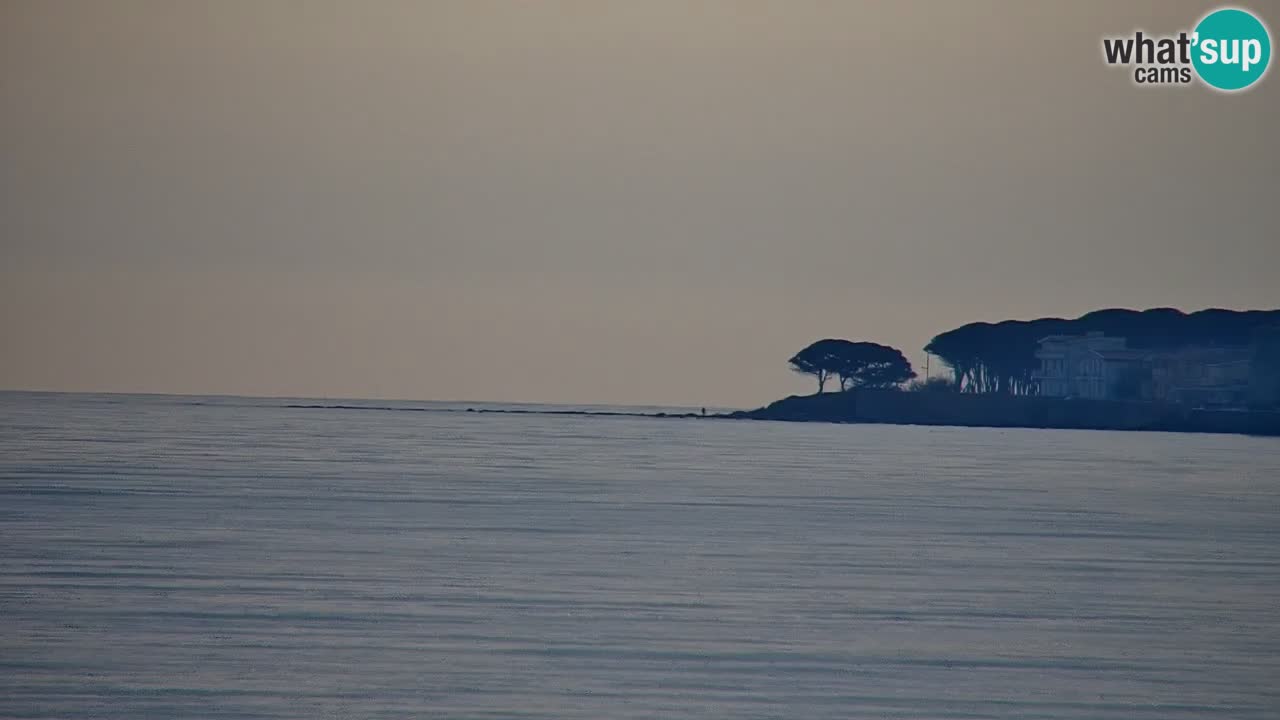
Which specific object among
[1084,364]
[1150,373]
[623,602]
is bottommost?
[623,602]

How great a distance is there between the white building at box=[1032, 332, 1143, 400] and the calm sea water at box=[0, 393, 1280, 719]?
345ft

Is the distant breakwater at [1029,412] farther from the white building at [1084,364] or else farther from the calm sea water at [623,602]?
the calm sea water at [623,602]

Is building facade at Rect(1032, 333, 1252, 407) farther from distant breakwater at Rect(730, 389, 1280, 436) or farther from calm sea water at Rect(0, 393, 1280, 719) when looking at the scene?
calm sea water at Rect(0, 393, 1280, 719)

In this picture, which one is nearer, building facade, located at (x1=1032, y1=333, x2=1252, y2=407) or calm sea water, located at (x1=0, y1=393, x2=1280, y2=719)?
calm sea water, located at (x1=0, y1=393, x2=1280, y2=719)

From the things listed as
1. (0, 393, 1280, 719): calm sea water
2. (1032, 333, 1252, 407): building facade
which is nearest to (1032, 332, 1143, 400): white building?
(1032, 333, 1252, 407): building facade

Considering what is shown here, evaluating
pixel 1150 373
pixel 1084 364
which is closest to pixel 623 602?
pixel 1150 373

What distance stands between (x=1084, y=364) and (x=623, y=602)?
5158 inches

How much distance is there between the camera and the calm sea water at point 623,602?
12.4 metres

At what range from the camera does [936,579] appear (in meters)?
20.0

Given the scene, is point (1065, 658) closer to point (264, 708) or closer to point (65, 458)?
point (264, 708)

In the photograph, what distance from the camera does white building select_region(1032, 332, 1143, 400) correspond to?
13950 centimetres

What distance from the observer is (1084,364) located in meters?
143

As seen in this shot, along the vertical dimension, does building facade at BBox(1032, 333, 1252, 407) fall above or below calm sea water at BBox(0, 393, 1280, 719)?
above

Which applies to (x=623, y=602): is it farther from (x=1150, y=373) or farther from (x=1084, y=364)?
(x=1084, y=364)
